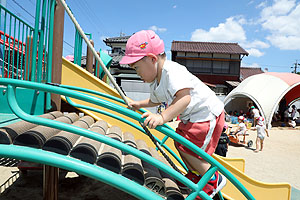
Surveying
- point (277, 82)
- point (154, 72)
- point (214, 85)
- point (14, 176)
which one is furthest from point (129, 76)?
point (154, 72)

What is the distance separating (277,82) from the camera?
562 inches

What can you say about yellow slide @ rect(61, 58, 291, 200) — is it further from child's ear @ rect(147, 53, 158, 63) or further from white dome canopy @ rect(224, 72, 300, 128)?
white dome canopy @ rect(224, 72, 300, 128)

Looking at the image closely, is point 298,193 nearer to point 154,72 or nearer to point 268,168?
point 268,168

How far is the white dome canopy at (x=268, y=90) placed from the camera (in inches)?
514

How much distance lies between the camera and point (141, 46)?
61.2 inches

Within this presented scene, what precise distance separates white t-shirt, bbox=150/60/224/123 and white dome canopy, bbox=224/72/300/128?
12935mm

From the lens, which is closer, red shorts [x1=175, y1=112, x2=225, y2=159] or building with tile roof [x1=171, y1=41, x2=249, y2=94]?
red shorts [x1=175, y1=112, x2=225, y2=159]

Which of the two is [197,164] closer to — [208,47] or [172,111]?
[172,111]

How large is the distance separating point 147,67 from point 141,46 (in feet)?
0.52

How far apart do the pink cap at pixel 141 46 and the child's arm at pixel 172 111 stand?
357 mm

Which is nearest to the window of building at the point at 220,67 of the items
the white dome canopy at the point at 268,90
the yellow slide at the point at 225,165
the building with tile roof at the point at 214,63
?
the building with tile roof at the point at 214,63

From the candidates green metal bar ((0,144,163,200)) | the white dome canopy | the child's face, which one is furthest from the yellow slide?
the white dome canopy

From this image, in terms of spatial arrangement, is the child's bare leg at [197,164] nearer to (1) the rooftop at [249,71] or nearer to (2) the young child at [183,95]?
(2) the young child at [183,95]

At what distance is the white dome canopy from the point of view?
13062 mm
